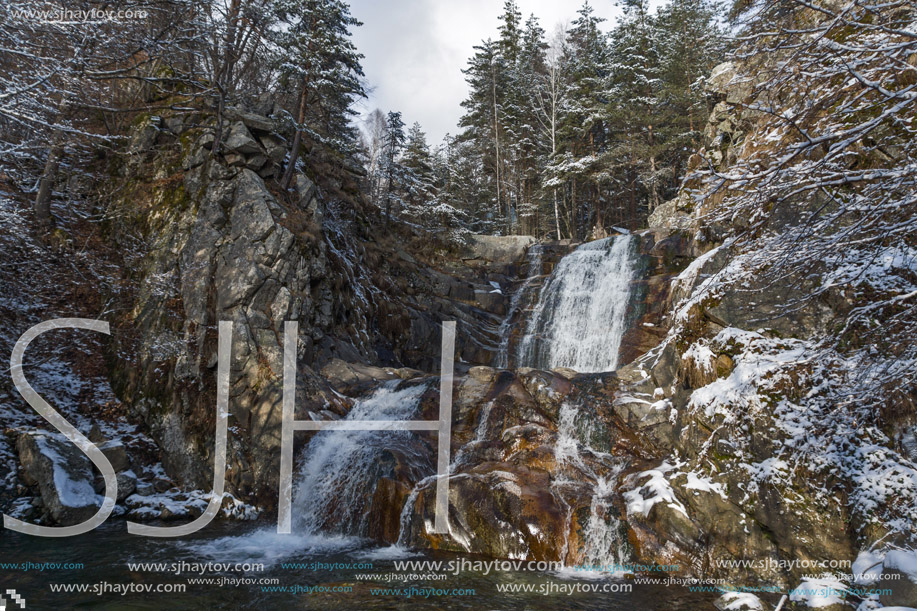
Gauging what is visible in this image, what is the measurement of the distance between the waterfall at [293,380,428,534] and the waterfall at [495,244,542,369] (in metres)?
7.08

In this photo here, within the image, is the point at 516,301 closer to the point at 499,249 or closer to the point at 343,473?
the point at 499,249

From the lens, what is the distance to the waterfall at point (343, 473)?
28.6 feet

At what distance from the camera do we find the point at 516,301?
20062 millimetres

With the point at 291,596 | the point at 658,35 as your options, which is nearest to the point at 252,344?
the point at 291,596

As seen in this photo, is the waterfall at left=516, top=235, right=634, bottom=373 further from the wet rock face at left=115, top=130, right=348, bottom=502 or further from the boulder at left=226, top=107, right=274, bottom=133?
the boulder at left=226, top=107, right=274, bottom=133

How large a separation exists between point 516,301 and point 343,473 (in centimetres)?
1242

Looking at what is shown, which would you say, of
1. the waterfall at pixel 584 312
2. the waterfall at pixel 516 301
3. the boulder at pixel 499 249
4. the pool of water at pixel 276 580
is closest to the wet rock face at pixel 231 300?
the pool of water at pixel 276 580

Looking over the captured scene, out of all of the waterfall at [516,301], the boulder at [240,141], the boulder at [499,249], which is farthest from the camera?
the boulder at [499,249]

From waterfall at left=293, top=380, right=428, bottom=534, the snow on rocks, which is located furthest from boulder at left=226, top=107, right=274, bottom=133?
the snow on rocks

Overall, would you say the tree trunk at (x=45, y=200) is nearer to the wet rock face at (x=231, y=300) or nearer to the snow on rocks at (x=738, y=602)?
the wet rock face at (x=231, y=300)

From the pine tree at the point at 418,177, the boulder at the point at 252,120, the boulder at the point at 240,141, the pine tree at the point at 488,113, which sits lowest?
the boulder at the point at 240,141

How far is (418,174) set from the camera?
2456cm

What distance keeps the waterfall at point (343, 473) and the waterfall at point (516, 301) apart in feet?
23.2

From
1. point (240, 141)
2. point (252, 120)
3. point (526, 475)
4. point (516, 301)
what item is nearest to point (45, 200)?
point (240, 141)
